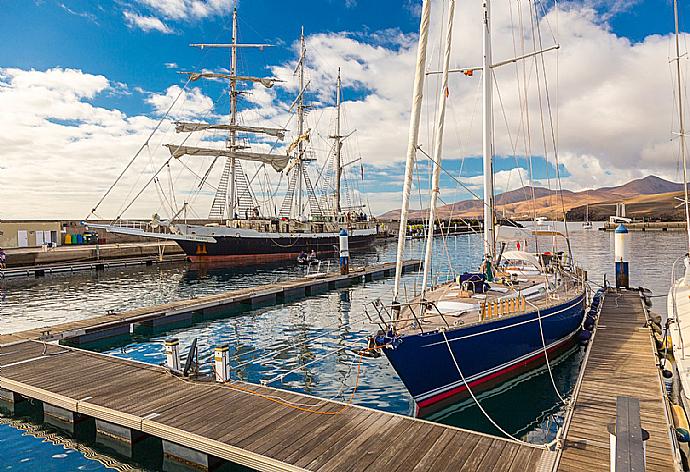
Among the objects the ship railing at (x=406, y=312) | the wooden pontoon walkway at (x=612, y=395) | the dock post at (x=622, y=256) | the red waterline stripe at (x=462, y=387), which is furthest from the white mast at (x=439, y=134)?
the dock post at (x=622, y=256)

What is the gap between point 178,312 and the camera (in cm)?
2280

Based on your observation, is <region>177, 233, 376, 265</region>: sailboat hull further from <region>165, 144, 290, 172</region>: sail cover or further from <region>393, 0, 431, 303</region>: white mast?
<region>393, 0, 431, 303</region>: white mast

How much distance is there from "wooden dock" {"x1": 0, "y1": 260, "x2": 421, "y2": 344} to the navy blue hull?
45.7 feet

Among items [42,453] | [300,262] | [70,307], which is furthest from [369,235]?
[42,453]

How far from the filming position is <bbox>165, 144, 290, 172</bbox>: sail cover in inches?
1947

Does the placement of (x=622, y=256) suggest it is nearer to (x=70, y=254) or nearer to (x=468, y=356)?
(x=468, y=356)

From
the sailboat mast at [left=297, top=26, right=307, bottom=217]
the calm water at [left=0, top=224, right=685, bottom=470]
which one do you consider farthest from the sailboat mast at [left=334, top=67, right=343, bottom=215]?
the calm water at [left=0, top=224, right=685, bottom=470]

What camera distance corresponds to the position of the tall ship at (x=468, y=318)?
36.4 ft

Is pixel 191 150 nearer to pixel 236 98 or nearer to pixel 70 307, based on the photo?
pixel 236 98

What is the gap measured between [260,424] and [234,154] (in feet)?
152

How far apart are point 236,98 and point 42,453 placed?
48.9 m

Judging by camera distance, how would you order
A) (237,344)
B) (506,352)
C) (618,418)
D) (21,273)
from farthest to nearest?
(21,273) → (237,344) → (506,352) → (618,418)

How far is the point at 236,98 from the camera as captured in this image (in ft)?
178

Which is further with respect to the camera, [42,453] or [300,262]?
[300,262]
